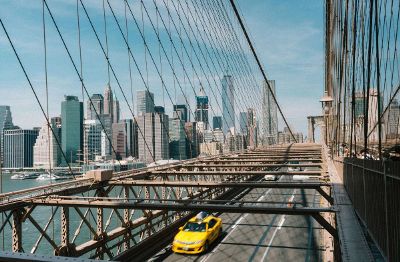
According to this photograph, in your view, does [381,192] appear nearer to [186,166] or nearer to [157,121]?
[186,166]

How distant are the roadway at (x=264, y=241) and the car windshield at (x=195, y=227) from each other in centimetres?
121

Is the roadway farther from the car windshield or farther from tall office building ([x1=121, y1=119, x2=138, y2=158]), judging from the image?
tall office building ([x1=121, y1=119, x2=138, y2=158])

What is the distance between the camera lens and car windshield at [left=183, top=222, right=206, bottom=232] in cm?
2014

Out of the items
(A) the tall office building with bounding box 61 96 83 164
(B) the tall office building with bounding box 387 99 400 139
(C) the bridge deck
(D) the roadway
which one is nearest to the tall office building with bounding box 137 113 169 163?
(D) the roadway

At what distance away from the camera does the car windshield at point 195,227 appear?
20.1 m

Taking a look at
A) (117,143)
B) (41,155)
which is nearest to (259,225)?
(117,143)

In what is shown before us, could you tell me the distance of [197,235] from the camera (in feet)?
64.5

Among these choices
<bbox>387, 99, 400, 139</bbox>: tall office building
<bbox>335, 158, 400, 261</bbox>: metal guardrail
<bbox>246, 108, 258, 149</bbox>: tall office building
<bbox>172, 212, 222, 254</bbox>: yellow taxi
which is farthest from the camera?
<bbox>246, 108, 258, 149</bbox>: tall office building

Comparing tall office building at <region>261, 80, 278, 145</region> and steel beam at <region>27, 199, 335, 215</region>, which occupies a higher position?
tall office building at <region>261, 80, 278, 145</region>

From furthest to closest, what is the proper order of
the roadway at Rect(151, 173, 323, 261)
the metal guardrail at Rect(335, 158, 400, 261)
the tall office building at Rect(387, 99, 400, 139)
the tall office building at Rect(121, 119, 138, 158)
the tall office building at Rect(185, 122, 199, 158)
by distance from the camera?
the tall office building at Rect(121, 119, 138, 158) < the tall office building at Rect(185, 122, 199, 158) < the roadway at Rect(151, 173, 323, 261) < the tall office building at Rect(387, 99, 400, 139) < the metal guardrail at Rect(335, 158, 400, 261)

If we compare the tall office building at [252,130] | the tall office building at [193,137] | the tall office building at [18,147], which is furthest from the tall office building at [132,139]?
the tall office building at [18,147]

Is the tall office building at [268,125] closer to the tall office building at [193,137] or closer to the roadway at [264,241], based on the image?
the tall office building at [193,137]

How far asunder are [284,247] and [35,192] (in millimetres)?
15463

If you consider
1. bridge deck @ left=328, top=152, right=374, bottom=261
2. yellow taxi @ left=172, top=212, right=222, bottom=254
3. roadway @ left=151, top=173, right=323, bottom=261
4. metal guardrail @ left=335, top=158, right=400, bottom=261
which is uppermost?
metal guardrail @ left=335, top=158, right=400, bottom=261
